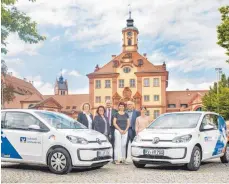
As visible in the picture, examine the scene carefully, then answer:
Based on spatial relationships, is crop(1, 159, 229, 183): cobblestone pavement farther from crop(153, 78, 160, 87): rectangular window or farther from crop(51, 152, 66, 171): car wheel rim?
crop(153, 78, 160, 87): rectangular window

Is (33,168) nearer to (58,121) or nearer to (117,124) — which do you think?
(58,121)

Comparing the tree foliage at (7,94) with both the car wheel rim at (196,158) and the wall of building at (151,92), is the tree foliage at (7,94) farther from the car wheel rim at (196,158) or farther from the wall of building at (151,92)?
the wall of building at (151,92)

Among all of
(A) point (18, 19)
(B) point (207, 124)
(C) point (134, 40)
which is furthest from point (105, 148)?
(C) point (134, 40)

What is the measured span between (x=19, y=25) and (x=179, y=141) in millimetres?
10909

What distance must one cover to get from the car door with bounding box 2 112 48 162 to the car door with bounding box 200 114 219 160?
3600 millimetres

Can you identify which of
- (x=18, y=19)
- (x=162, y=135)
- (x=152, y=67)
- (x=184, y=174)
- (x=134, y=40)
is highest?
(x=134, y=40)

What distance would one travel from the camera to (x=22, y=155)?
9.15m

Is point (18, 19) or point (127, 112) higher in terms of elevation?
point (18, 19)

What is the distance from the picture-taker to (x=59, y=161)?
8656 mm

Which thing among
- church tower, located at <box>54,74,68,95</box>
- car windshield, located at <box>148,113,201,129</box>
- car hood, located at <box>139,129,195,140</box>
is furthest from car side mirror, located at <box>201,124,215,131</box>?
church tower, located at <box>54,74,68,95</box>

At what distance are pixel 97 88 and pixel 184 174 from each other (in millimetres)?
63981

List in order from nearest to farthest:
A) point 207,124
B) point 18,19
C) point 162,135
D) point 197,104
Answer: point 162,135 < point 207,124 < point 18,19 < point 197,104

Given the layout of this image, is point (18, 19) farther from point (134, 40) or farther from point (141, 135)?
point (134, 40)

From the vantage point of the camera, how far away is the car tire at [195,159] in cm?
941
